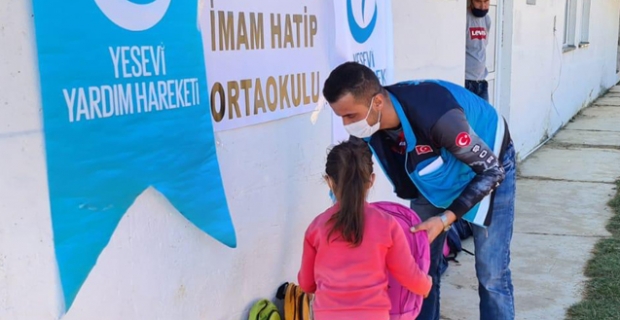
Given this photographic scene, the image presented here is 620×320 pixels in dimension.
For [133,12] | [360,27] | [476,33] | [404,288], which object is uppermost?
[133,12]

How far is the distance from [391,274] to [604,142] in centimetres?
847

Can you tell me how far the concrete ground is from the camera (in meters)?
4.27

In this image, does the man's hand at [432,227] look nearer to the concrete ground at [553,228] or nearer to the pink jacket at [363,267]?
the pink jacket at [363,267]

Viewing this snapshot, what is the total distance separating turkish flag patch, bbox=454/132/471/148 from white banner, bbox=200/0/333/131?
94 cm

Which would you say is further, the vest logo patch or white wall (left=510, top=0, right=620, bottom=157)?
white wall (left=510, top=0, right=620, bottom=157)

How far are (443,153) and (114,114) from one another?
128 centimetres

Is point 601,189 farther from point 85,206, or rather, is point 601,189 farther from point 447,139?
point 85,206

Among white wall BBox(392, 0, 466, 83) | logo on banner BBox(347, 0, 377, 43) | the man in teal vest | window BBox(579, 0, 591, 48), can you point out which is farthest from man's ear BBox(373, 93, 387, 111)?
window BBox(579, 0, 591, 48)

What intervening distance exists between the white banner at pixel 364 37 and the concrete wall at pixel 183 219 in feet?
0.66

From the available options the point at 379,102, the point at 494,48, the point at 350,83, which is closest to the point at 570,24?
the point at 494,48

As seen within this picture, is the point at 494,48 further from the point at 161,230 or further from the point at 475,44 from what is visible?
the point at 161,230

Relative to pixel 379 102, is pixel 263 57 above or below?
above

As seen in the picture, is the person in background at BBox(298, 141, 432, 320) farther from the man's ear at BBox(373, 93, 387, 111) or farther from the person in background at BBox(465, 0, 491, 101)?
the person in background at BBox(465, 0, 491, 101)

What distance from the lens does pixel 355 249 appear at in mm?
2391
